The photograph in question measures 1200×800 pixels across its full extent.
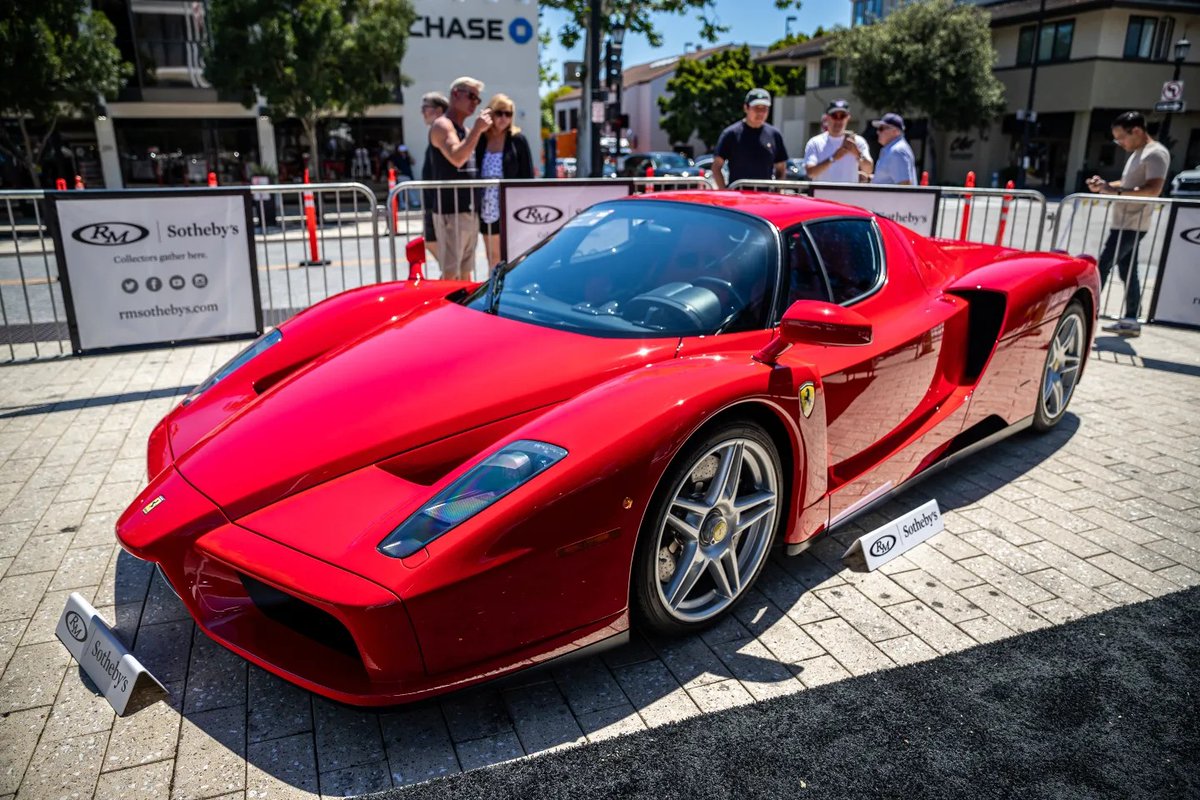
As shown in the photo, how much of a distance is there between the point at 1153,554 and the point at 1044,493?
24.2 inches

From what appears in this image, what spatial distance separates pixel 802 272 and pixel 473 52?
28.9m

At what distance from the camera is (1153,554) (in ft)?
11.0

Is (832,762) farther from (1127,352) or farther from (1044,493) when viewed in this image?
(1127,352)

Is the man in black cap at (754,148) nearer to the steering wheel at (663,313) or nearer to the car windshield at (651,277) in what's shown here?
the car windshield at (651,277)

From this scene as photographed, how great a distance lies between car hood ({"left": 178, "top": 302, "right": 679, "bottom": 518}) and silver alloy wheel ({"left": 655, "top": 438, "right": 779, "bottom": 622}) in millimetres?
418

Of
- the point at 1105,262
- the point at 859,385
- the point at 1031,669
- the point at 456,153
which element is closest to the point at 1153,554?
the point at 1031,669

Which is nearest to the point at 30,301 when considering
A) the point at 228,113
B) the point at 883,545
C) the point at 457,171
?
the point at 457,171

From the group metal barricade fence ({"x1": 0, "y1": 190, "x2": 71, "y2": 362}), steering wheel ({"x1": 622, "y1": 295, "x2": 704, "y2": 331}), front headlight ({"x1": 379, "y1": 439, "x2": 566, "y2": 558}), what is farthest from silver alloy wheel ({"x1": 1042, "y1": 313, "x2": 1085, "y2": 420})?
metal barricade fence ({"x1": 0, "y1": 190, "x2": 71, "y2": 362})

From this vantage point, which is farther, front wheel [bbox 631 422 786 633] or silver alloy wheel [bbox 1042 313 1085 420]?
silver alloy wheel [bbox 1042 313 1085 420]

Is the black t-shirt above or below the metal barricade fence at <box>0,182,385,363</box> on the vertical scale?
above

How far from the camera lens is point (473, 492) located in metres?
2.16

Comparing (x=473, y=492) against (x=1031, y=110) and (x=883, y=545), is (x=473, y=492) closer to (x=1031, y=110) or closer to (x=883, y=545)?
(x=883, y=545)

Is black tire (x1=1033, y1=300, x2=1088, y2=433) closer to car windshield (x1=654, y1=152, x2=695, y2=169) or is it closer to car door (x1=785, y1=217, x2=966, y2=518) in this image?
car door (x1=785, y1=217, x2=966, y2=518)

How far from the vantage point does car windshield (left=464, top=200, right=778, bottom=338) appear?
2.95 metres
